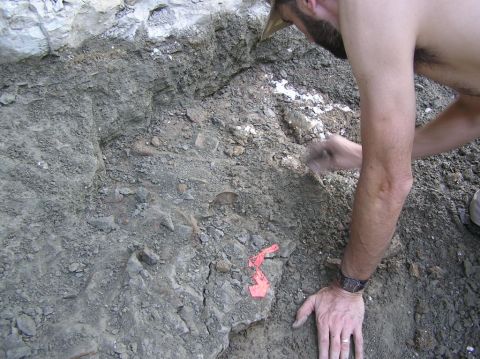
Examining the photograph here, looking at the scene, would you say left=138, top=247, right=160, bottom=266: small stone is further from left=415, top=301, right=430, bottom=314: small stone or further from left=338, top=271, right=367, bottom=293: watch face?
left=415, top=301, right=430, bottom=314: small stone

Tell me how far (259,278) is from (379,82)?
854 mm

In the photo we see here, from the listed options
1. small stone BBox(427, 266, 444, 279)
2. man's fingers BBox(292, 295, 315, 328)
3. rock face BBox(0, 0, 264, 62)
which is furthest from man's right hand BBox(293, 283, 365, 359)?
rock face BBox(0, 0, 264, 62)

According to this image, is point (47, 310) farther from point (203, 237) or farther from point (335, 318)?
point (335, 318)

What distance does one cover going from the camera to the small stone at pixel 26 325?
1575 mm

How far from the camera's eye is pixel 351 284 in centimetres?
186

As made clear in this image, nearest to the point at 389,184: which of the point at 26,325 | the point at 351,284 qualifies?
the point at 351,284

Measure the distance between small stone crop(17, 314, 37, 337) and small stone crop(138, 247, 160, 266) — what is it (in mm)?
410

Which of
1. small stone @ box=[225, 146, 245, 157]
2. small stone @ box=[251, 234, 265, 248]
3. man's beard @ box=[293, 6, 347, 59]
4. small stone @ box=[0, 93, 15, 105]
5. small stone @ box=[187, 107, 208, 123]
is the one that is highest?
man's beard @ box=[293, 6, 347, 59]

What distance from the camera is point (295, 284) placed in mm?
1984

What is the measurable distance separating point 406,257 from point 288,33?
4.63ft

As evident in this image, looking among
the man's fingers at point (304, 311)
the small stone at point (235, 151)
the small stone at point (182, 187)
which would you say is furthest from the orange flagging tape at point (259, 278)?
the small stone at point (235, 151)

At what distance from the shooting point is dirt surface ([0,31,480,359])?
1.68m

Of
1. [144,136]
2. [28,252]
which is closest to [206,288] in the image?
[28,252]

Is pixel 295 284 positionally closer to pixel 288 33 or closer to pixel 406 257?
pixel 406 257
